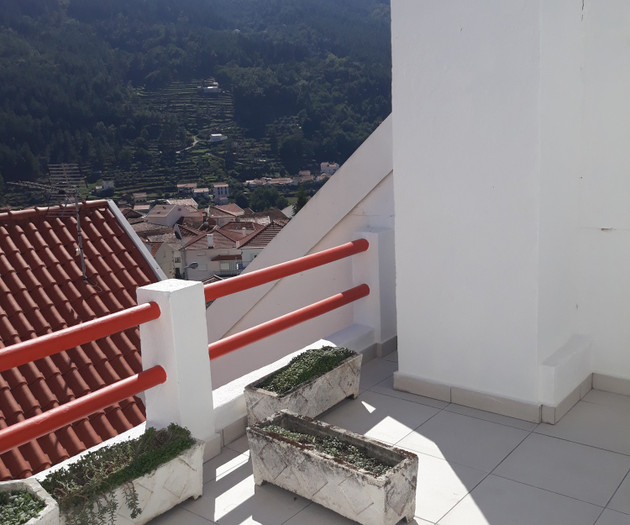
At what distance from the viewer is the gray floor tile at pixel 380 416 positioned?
3354mm

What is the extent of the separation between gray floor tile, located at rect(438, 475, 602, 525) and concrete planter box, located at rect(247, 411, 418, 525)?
0.25 m

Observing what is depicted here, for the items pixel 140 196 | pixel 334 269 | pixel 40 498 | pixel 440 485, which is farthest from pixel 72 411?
pixel 140 196

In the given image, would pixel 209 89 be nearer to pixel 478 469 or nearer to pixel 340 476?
pixel 478 469

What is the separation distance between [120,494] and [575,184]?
2.77 metres

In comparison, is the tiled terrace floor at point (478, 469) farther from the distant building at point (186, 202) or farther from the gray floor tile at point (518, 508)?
the distant building at point (186, 202)

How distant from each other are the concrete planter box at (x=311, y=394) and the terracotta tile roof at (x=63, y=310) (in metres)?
2.32

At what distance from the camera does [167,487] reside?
265 cm

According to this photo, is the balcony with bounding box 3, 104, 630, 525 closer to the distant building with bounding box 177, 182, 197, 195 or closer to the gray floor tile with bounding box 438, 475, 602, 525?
the gray floor tile with bounding box 438, 475, 602, 525

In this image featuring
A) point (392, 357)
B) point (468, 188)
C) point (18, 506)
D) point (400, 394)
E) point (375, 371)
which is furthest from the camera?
point (392, 357)

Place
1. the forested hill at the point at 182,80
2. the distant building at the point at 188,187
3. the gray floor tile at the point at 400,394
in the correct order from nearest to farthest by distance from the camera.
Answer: the gray floor tile at the point at 400,394, the forested hill at the point at 182,80, the distant building at the point at 188,187

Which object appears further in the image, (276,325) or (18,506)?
(276,325)

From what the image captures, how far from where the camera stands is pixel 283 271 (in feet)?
11.9

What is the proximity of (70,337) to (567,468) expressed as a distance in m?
2.24

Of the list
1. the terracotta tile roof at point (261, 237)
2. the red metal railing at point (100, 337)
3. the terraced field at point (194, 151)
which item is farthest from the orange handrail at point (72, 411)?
the terraced field at point (194, 151)
